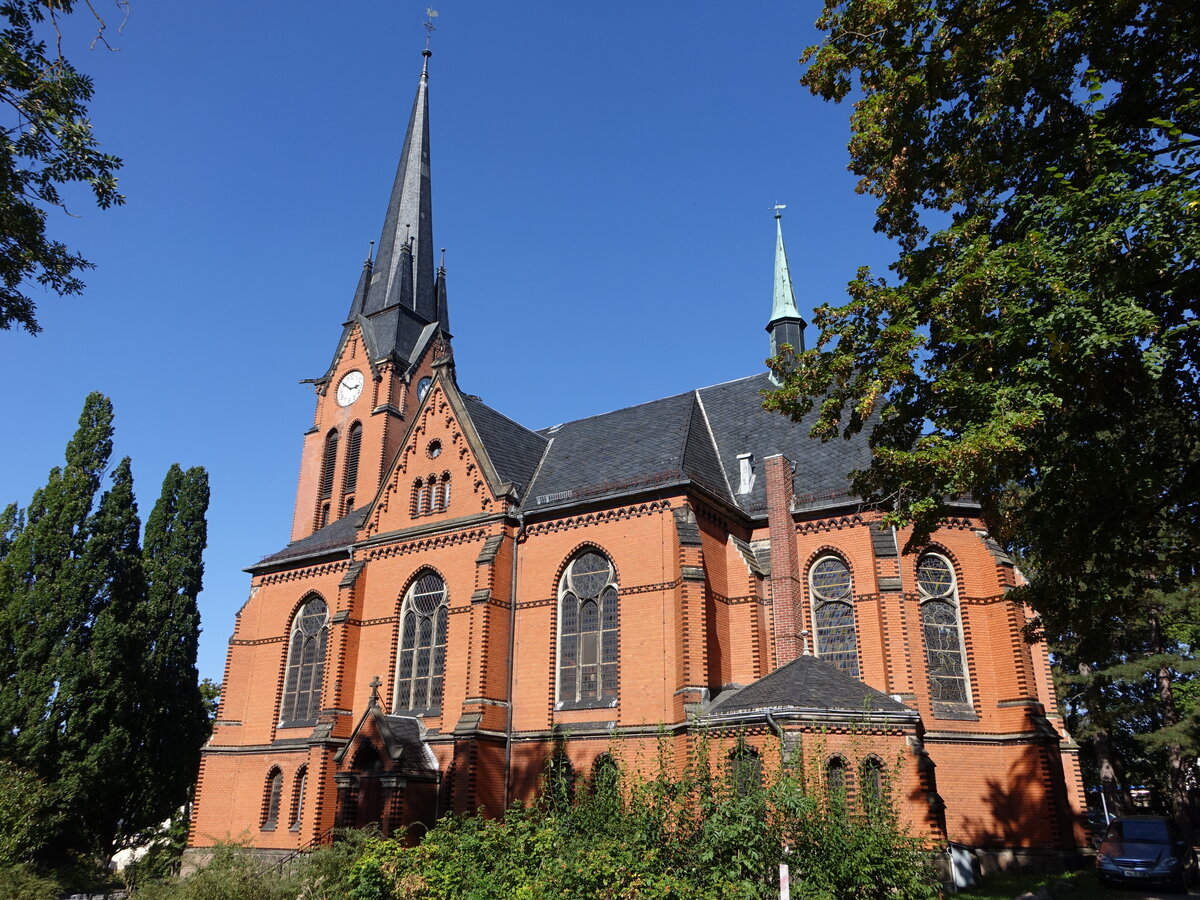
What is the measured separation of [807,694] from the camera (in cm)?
1886

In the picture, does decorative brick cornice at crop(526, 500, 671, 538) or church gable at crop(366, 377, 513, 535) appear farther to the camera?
church gable at crop(366, 377, 513, 535)

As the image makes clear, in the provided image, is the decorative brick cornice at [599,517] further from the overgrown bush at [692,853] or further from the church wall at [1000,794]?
the overgrown bush at [692,853]

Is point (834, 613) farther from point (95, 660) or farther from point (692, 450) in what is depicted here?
point (95, 660)

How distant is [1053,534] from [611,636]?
41.5ft

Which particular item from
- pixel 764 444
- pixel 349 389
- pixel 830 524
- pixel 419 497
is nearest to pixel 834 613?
pixel 830 524

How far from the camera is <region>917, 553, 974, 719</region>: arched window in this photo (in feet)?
72.0

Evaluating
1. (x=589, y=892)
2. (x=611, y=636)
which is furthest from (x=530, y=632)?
(x=589, y=892)

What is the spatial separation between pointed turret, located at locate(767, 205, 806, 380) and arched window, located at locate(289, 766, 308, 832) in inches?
832

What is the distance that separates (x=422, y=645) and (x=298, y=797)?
6606mm

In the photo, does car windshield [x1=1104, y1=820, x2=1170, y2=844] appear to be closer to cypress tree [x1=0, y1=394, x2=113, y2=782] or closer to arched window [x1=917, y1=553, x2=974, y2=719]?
arched window [x1=917, y1=553, x2=974, y2=719]

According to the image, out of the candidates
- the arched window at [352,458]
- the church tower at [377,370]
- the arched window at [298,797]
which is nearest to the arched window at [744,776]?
the arched window at [298,797]

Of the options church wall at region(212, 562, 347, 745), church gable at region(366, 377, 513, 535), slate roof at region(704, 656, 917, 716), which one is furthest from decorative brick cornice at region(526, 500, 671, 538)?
church wall at region(212, 562, 347, 745)

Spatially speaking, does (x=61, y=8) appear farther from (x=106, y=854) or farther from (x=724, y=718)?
(x=106, y=854)

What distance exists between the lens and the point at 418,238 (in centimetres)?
4125
